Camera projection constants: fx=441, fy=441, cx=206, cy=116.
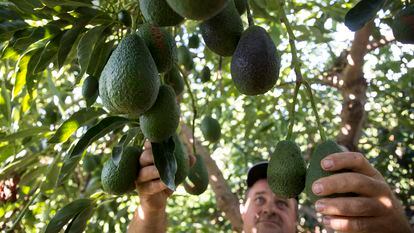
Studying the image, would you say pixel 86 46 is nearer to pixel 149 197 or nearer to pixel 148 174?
pixel 148 174

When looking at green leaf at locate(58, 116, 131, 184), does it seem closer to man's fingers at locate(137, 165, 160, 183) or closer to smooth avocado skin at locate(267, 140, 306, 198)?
man's fingers at locate(137, 165, 160, 183)

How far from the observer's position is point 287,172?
1006mm

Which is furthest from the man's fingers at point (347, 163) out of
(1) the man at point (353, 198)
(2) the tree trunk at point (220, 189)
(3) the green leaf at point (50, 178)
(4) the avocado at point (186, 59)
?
(2) the tree trunk at point (220, 189)

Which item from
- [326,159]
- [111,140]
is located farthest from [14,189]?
[326,159]

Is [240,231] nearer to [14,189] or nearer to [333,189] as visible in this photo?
[14,189]

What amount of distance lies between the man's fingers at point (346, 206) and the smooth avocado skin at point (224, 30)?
426mm

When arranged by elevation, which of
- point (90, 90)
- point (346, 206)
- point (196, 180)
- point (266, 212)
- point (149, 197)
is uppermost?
point (90, 90)

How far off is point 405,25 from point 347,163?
1.58 feet

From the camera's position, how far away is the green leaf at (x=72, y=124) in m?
1.21

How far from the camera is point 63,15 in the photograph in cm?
117

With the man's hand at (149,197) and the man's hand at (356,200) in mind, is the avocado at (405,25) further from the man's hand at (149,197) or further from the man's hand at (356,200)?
the man's hand at (149,197)

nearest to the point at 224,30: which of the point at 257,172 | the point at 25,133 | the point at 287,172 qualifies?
the point at 287,172

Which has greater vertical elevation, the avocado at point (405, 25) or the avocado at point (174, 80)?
the avocado at point (405, 25)

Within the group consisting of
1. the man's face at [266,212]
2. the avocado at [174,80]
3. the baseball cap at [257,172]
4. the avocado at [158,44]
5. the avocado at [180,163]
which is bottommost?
the man's face at [266,212]
